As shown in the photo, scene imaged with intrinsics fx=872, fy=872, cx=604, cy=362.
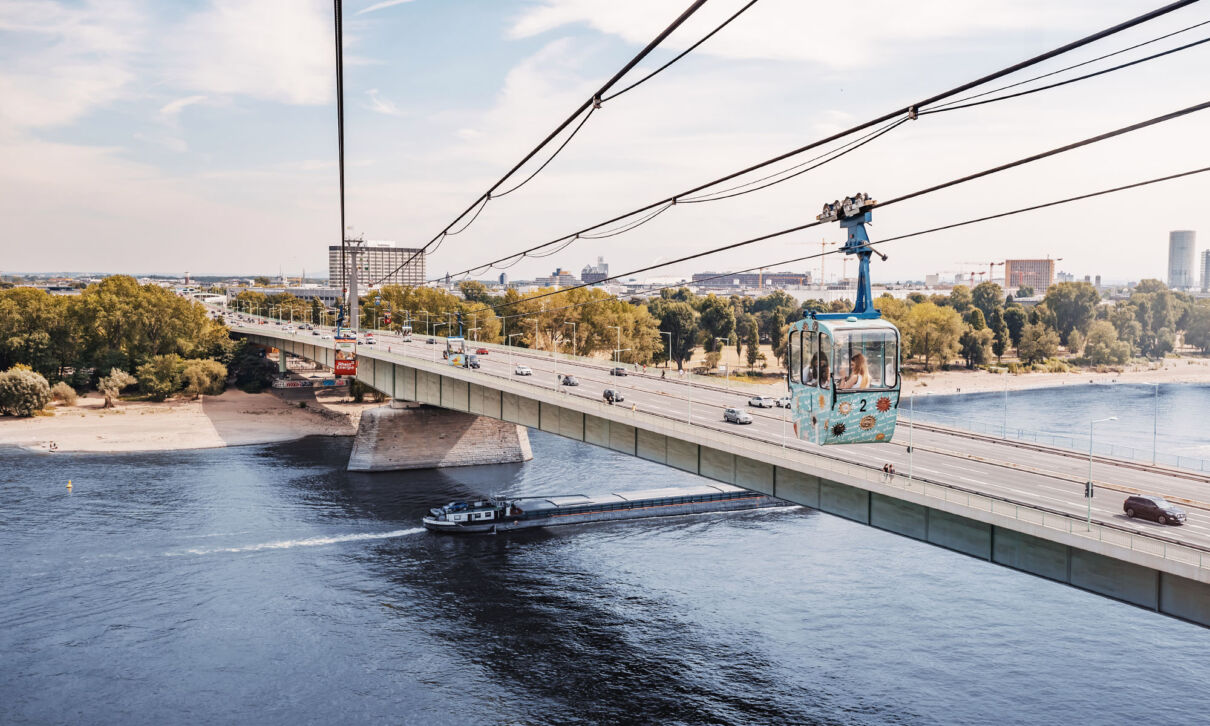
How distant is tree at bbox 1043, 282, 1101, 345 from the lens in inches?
6722

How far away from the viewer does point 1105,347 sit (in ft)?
540

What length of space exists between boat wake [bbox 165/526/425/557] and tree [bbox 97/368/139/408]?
206 ft

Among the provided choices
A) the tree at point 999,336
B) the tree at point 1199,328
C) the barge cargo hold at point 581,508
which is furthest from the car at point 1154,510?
the tree at point 1199,328

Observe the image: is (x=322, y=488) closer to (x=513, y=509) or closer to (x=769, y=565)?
(x=513, y=509)

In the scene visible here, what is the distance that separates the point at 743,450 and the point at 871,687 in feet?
34.2

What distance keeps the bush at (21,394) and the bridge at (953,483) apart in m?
61.2

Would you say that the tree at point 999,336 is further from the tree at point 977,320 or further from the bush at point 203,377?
the bush at point 203,377

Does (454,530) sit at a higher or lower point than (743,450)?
lower

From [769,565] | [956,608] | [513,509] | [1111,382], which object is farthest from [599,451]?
[1111,382]

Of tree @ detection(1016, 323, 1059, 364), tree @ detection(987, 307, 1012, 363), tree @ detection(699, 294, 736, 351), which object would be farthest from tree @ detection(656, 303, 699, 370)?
tree @ detection(1016, 323, 1059, 364)

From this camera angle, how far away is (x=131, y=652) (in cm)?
3619

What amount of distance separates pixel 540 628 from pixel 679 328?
9994cm

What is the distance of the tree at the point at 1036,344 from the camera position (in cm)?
15962

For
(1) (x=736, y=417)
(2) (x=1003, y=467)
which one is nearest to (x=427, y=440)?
(1) (x=736, y=417)
